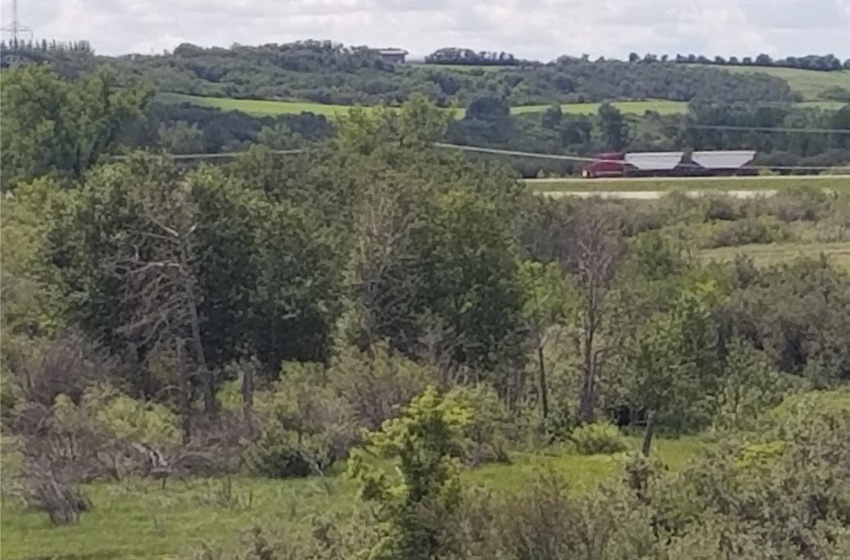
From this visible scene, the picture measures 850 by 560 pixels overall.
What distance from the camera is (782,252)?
14.0 metres

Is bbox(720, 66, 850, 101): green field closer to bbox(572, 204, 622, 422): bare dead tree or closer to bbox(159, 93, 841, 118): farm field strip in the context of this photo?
bbox(159, 93, 841, 118): farm field strip

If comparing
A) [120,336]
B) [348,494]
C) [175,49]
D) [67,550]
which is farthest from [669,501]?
[175,49]

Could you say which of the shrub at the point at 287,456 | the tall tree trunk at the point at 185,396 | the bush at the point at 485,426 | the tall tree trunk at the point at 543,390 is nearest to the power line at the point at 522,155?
the tall tree trunk at the point at 185,396

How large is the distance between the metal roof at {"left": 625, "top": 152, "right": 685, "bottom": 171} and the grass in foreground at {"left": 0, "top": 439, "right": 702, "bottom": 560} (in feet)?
28.4

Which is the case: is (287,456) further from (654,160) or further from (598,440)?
(654,160)

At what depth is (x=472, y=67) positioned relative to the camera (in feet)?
48.3

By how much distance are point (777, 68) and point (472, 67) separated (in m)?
3.19

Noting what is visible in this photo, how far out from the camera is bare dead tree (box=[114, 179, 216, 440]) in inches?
344

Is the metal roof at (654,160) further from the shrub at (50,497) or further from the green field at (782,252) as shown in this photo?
the shrub at (50,497)

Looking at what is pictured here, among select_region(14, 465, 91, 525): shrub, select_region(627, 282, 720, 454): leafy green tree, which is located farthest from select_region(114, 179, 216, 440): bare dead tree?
select_region(627, 282, 720, 454): leafy green tree

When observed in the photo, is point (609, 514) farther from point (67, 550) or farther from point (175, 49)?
point (175, 49)

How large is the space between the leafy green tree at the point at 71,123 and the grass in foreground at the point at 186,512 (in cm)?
492

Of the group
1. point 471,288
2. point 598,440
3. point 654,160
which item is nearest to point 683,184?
point 654,160

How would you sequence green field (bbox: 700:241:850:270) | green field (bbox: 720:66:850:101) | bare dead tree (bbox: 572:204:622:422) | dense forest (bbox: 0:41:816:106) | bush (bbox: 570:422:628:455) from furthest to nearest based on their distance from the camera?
green field (bbox: 700:241:850:270)
dense forest (bbox: 0:41:816:106)
green field (bbox: 720:66:850:101)
bare dead tree (bbox: 572:204:622:422)
bush (bbox: 570:422:628:455)
